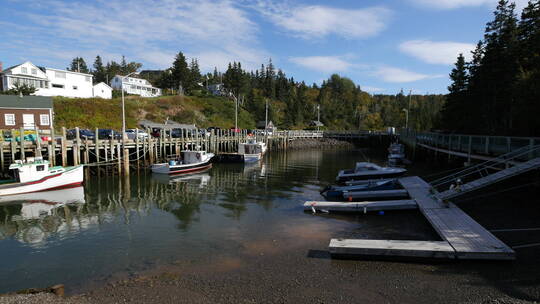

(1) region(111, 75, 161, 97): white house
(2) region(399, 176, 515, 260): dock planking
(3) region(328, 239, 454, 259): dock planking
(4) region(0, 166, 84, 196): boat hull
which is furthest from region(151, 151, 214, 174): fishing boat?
(1) region(111, 75, 161, 97): white house

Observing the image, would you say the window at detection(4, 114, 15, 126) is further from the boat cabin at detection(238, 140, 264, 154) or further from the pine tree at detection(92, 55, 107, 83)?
the pine tree at detection(92, 55, 107, 83)

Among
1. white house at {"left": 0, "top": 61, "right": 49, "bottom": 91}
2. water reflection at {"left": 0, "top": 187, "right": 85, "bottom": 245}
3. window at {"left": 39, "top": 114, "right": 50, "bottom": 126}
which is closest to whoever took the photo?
water reflection at {"left": 0, "top": 187, "right": 85, "bottom": 245}

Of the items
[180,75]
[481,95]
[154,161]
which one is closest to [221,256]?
[154,161]

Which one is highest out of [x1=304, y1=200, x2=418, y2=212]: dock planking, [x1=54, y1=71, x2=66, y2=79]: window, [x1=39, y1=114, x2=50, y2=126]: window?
[x1=54, y1=71, x2=66, y2=79]: window

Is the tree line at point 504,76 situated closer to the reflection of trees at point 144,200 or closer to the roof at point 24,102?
the reflection of trees at point 144,200

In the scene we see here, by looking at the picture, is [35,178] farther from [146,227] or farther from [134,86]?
[134,86]

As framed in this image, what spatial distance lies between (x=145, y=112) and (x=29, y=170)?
161ft

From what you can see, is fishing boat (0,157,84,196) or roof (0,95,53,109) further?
roof (0,95,53,109)

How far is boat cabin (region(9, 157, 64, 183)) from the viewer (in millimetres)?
22344

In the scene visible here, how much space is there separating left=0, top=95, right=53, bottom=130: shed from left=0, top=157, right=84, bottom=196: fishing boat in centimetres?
1586

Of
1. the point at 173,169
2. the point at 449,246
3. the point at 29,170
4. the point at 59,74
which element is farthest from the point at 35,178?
the point at 59,74

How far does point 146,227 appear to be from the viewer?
1606cm

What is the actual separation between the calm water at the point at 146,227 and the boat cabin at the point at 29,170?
4.63 feet

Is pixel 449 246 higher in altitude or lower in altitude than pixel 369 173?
lower
